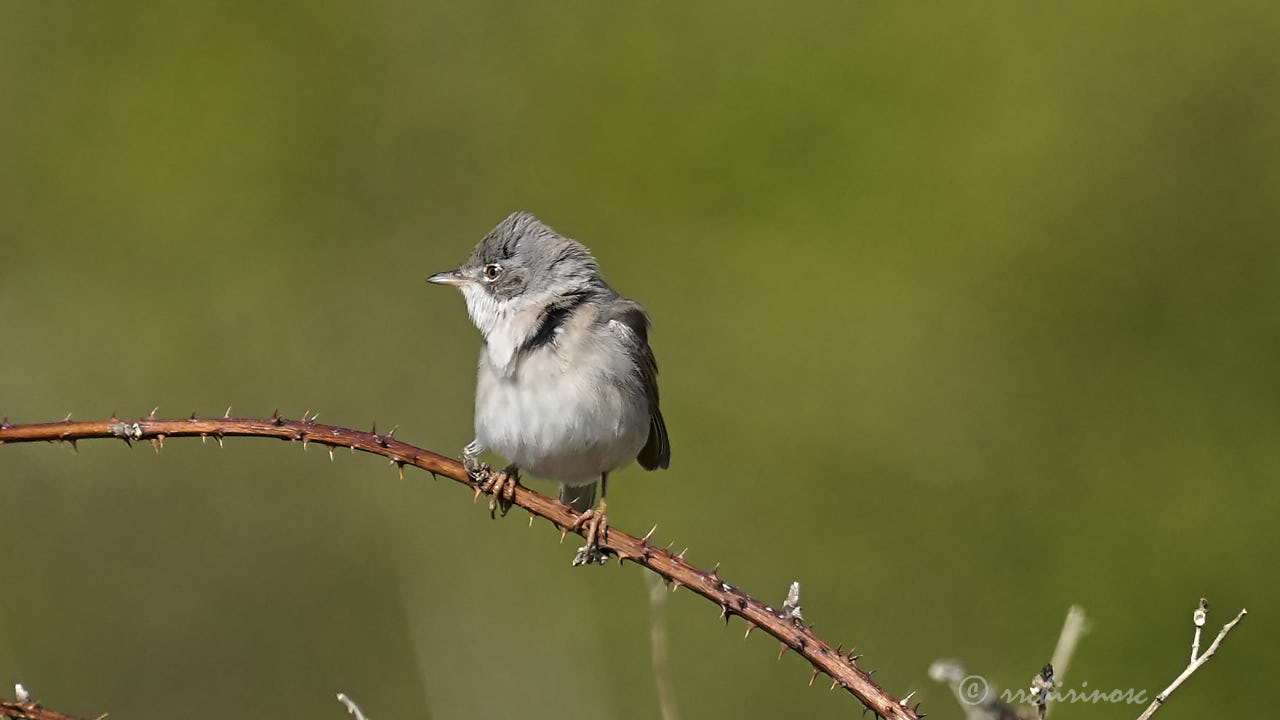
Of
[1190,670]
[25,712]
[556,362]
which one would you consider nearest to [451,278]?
[556,362]

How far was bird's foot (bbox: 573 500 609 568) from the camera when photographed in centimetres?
283

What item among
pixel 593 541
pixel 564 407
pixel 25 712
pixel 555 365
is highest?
pixel 555 365

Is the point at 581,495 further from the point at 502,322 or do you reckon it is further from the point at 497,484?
the point at 497,484

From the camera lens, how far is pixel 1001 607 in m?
4.99

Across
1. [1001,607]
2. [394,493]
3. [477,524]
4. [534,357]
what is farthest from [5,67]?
[1001,607]

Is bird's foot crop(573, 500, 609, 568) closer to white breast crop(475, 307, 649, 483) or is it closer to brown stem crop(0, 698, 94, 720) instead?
white breast crop(475, 307, 649, 483)

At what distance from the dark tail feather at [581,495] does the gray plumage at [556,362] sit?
0.46 feet

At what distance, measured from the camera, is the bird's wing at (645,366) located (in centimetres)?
397

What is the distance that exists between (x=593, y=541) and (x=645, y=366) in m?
1.23

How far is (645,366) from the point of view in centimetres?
403

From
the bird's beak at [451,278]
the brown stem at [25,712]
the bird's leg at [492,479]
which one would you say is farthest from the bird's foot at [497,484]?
the brown stem at [25,712]

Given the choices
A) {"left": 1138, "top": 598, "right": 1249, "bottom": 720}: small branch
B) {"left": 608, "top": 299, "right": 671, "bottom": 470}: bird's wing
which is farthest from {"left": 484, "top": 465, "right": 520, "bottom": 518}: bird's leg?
{"left": 1138, "top": 598, "right": 1249, "bottom": 720}: small branch

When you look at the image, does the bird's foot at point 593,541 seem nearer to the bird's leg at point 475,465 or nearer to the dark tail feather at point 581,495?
the bird's leg at point 475,465

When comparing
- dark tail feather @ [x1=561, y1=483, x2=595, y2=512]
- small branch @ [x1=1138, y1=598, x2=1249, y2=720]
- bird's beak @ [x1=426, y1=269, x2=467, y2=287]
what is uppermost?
bird's beak @ [x1=426, y1=269, x2=467, y2=287]
